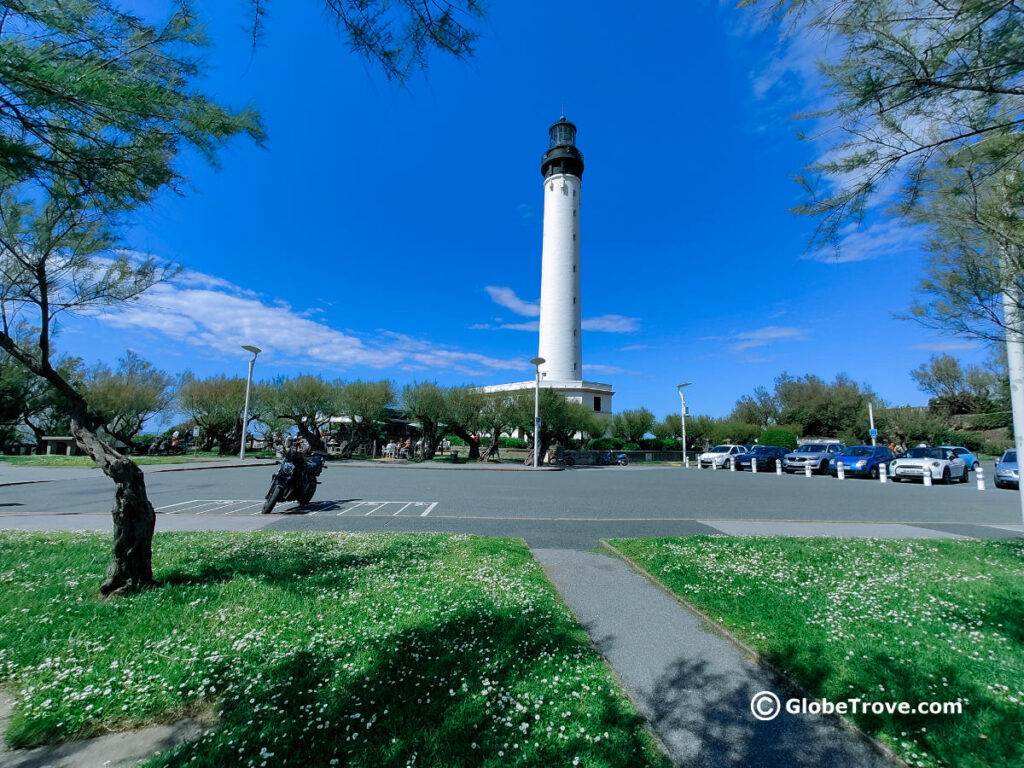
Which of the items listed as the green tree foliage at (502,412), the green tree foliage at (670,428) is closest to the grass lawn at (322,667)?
the green tree foliage at (502,412)

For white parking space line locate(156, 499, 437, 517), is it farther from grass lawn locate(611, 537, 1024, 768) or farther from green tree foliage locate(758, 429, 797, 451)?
green tree foliage locate(758, 429, 797, 451)

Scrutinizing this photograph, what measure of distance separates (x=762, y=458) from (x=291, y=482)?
92.9 feet

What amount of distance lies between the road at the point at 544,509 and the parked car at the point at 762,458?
12.6 metres

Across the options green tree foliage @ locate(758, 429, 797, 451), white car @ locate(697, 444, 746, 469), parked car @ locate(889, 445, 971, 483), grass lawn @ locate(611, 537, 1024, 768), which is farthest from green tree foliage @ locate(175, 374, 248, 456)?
green tree foliage @ locate(758, 429, 797, 451)

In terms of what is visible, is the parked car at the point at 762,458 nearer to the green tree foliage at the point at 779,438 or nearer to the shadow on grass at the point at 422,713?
the green tree foliage at the point at 779,438

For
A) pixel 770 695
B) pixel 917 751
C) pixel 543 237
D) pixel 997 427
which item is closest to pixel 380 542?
pixel 770 695

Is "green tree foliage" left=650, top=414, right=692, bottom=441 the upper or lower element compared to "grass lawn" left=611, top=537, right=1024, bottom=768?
upper

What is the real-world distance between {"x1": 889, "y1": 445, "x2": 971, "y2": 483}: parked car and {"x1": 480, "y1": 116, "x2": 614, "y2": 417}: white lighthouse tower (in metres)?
27.1

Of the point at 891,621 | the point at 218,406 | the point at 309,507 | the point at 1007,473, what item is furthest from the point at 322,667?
the point at 218,406

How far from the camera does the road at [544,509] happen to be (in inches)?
336

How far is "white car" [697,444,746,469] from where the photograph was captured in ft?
105

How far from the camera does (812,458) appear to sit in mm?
25625

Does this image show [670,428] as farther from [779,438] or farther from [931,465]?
[931,465]

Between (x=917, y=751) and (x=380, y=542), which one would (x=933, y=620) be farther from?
(x=380, y=542)
